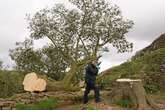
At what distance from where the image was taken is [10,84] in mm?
26484

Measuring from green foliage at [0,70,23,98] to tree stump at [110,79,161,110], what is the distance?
615 cm

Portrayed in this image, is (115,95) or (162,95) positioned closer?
(115,95)

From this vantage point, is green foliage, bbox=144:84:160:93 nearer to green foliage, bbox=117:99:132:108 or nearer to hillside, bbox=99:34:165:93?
hillside, bbox=99:34:165:93

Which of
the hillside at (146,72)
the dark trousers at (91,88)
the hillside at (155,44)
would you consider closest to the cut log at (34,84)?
the dark trousers at (91,88)

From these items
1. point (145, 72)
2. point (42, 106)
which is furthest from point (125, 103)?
point (145, 72)

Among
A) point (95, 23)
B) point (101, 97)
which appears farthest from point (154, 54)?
point (101, 97)

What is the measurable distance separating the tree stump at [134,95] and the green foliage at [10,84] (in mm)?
6148

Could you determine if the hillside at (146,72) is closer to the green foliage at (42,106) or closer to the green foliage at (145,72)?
the green foliage at (145,72)

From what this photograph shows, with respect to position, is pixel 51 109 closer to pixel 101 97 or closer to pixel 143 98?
pixel 101 97

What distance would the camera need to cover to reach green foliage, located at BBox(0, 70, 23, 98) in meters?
25.8

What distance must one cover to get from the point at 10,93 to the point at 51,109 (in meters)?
6.00

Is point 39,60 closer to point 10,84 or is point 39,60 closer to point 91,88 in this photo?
point 10,84

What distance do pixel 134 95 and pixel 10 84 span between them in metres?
8.34

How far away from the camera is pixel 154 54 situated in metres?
27.4
